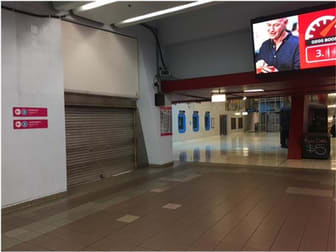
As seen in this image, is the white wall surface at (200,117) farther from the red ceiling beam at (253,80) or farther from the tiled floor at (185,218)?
the tiled floor at (185,218)

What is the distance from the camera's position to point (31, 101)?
469 centimetres

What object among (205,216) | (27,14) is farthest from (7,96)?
(205,216)

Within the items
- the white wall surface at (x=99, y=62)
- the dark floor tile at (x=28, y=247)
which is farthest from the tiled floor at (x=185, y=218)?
the white wall surface at (x=99, y=62)

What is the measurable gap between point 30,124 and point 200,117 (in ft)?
54.5

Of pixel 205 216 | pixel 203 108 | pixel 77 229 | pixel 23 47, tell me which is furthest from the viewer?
pixel 203 108

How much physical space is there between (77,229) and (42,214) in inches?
39.6

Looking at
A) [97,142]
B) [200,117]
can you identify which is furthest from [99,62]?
[200,117]

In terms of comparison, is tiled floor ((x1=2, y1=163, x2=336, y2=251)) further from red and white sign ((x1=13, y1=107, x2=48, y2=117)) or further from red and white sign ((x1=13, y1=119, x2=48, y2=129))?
red and white sign ((x1=13, y1=107, x2=48, y2=117))

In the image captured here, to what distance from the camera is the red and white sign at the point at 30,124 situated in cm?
445

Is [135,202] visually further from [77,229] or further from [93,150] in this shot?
[93,150]

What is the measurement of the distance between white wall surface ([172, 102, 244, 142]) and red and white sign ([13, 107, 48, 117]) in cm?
1231

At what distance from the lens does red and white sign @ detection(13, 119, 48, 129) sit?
4453mm

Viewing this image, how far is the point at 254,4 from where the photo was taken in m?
6.48

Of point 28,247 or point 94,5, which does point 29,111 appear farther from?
point 28,247
